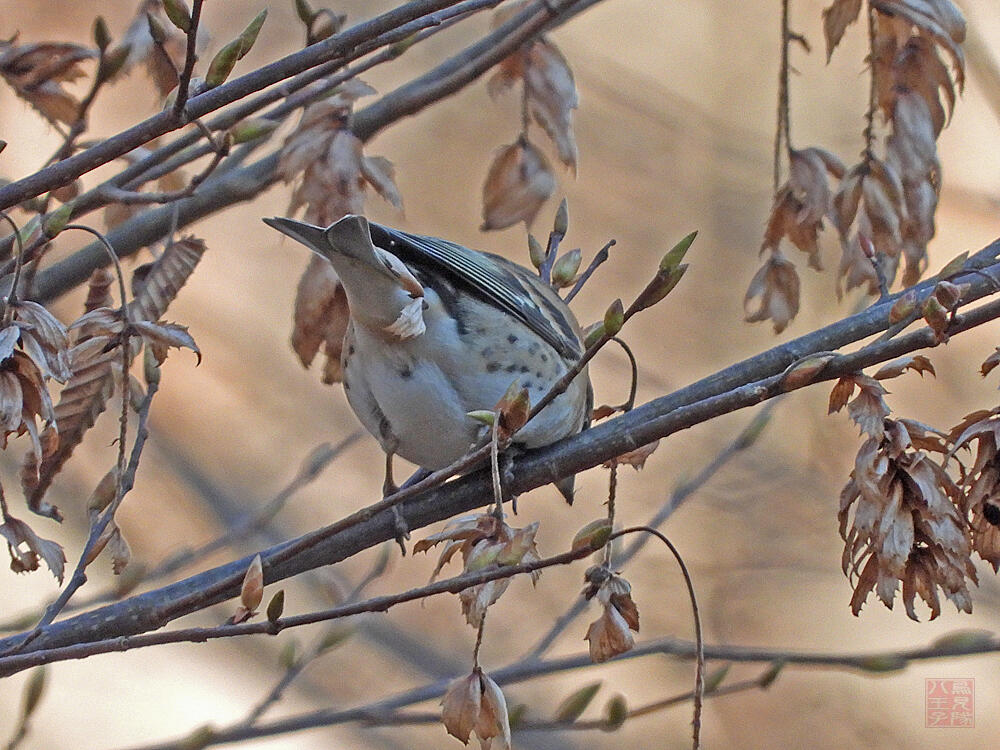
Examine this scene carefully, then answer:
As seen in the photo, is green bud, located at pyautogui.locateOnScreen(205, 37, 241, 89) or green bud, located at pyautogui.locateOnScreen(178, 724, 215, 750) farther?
green bud, located at pyautogui.locateOnScreen(178, 724, 215, 750)

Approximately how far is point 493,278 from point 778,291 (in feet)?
1.52

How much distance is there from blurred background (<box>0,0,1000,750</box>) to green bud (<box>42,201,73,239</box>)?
3059 mm

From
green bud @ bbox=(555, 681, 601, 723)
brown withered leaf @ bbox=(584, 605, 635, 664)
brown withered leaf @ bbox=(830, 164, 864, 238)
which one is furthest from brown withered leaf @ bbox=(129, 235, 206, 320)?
brown withered leaf @ bbox=(830, 164, 864, 238)

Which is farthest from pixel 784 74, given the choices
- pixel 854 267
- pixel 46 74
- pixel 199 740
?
pixel 199 740

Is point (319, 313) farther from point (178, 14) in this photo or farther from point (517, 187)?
point (178, 14)

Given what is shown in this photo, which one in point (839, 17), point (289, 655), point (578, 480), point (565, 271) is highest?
point (578, 480)

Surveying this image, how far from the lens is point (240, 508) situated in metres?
4.59

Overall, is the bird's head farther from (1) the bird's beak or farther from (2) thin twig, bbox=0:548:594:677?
(2) thin twig, bbox=0:548:594:677

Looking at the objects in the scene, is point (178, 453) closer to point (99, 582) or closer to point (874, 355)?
point (99, 582)

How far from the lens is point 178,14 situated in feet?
4.18

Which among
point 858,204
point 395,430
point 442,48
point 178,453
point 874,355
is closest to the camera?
point 874,355

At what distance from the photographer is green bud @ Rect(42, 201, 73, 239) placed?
1342 mm

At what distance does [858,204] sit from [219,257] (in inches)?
133

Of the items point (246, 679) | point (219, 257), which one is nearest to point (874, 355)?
point (246, 679)
